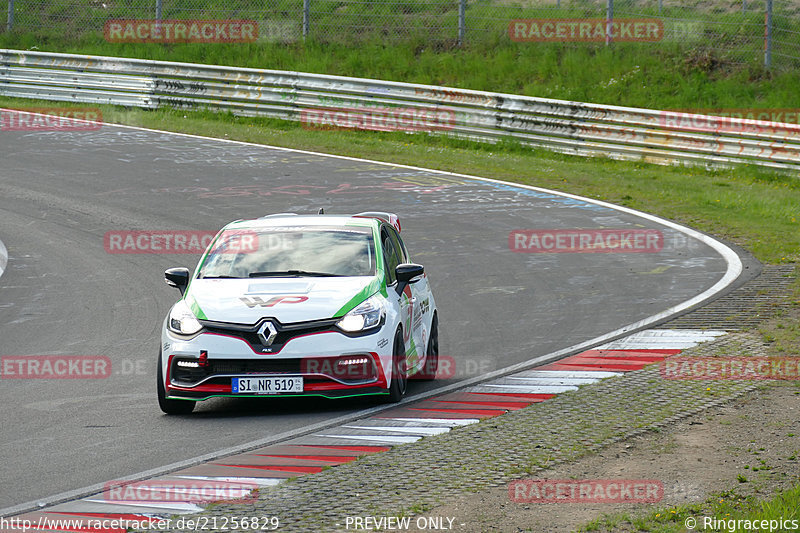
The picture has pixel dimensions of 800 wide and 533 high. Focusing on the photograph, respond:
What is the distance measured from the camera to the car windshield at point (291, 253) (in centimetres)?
1009

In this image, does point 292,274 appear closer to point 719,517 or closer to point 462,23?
point 719,517

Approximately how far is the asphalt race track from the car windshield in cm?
114

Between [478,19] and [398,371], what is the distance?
72.5 feet

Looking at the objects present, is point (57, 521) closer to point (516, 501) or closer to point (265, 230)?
point (516, 501)

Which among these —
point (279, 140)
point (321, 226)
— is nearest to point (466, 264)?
point (321, 226)

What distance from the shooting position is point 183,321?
9422mm

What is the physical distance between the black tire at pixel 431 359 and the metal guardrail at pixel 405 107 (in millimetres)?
13068

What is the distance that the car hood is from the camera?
364 inches

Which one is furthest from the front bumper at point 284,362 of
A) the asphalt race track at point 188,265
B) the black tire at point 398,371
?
the asphalt race track at point 188,265
